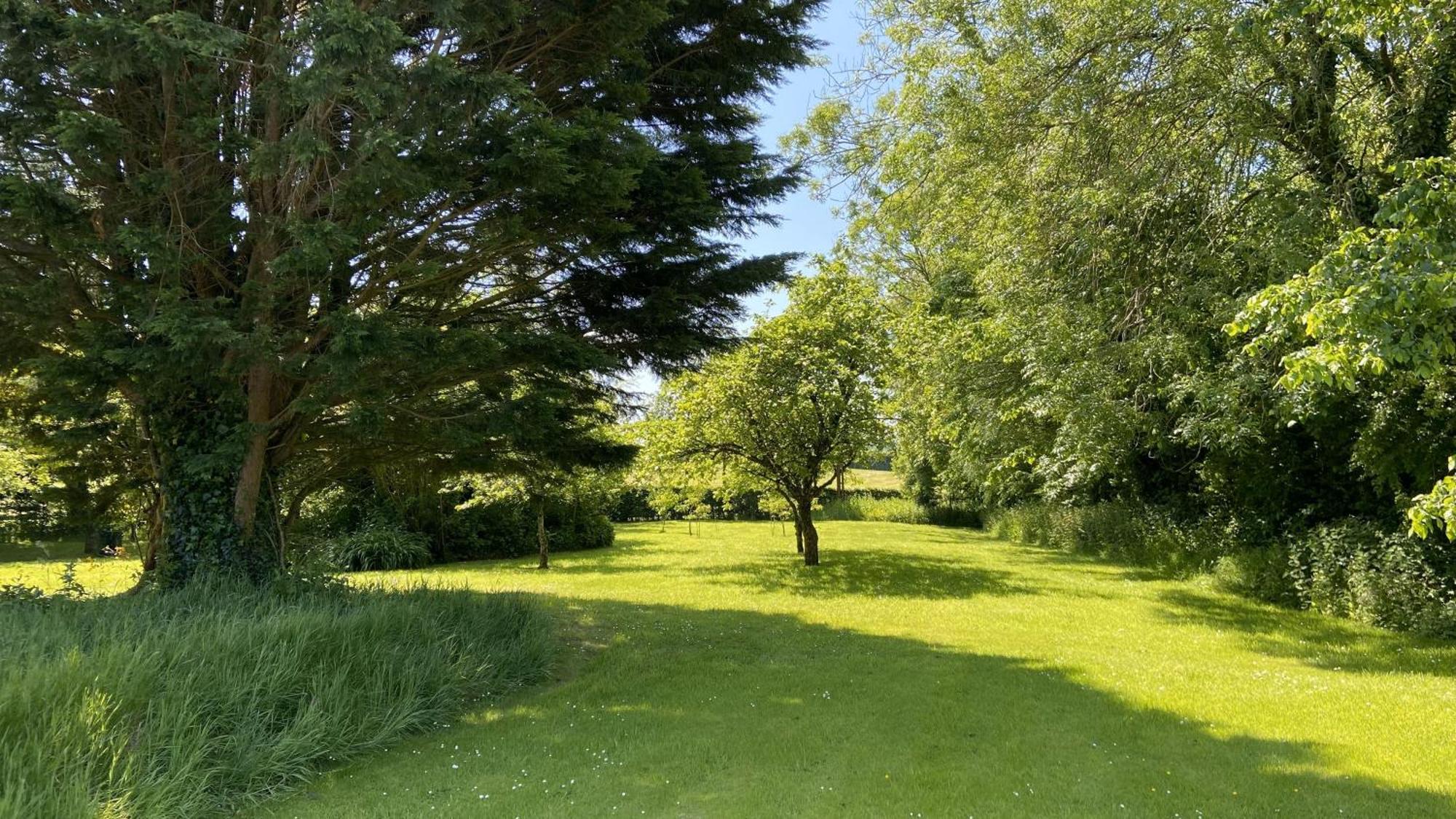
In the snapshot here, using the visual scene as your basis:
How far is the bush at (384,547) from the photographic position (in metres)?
17.1

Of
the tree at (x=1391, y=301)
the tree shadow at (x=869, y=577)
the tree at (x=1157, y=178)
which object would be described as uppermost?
the tree at (x=1157, y=178)

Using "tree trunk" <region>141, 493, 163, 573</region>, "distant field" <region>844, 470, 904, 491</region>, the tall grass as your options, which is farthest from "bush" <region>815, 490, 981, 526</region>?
"tree trunk" <region>141, 493, 163, 573</region>

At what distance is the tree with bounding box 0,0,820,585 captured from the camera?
5660 millimetres

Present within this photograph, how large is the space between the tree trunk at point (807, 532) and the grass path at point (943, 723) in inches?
192

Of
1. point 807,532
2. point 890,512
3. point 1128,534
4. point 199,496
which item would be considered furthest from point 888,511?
point 199,496

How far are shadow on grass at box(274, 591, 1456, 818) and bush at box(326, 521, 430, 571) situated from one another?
11592 mm

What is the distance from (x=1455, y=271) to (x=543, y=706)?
7312 mm

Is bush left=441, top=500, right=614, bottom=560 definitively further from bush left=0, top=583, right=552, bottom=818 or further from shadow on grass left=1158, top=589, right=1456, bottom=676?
shadow on grass left=1158, top=589, right=1456, bottom=676

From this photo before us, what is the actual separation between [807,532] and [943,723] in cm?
1124

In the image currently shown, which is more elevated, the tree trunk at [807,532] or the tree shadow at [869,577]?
the tree trunk at [807,532]

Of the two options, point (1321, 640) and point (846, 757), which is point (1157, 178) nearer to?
point (1321, 640)

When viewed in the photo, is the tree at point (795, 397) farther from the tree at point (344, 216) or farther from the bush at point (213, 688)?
the bush at point (213, 688)

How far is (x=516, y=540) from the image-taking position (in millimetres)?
20875

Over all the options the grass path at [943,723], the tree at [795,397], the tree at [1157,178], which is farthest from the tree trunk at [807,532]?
the tree at [1157,178]
